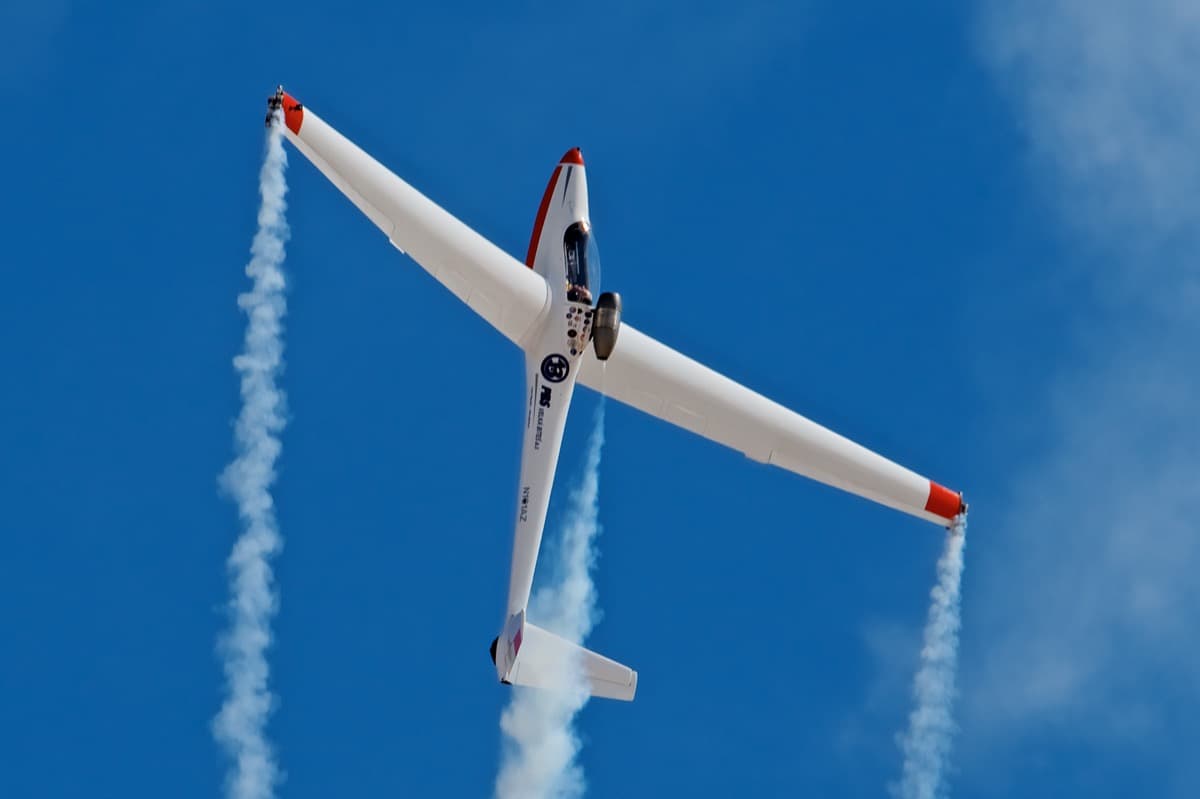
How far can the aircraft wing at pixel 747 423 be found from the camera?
50.3 metres

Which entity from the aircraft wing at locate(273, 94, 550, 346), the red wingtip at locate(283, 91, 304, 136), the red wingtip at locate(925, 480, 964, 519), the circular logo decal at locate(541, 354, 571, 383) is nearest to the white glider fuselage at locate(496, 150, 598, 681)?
the circular logo decal at locate(541, 354, 571, 383)

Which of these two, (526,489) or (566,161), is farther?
(566,161)

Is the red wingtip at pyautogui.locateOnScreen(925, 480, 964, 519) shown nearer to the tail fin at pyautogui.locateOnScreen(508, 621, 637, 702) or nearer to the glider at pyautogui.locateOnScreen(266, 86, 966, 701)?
the glider at pyautogui.locateOnScreen(266, 86, 966, 701)

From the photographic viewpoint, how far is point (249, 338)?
1908 inches

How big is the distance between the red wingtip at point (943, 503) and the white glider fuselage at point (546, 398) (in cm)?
818

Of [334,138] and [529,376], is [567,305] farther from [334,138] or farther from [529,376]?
[334,138]

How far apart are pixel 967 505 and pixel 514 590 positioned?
32.9ft

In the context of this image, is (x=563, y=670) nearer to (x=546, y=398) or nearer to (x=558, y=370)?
(x=546, y=398)

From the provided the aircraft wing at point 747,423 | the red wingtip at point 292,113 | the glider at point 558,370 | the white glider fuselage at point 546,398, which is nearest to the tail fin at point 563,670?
the glider at point 558,370

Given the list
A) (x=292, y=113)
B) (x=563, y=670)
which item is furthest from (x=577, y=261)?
(x=563, y=670)

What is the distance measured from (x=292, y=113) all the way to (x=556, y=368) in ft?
24.2

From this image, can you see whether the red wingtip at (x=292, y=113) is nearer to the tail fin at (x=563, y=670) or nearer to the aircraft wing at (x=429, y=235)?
the aircraft wing at (x=429, y=235)

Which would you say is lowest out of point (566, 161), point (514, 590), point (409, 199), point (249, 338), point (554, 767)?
point (554, 767)

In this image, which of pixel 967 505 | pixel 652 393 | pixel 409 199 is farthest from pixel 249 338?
pixel 967 505
